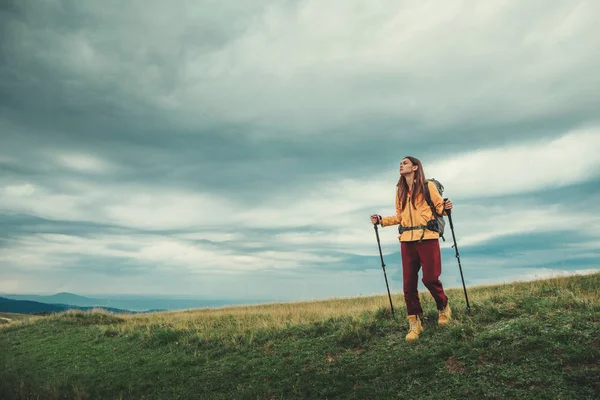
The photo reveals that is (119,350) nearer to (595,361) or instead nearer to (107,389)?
(107,389)

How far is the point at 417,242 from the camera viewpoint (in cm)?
930

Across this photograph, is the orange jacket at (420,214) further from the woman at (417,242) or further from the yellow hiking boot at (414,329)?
the yellow hiking boot at (414,329)

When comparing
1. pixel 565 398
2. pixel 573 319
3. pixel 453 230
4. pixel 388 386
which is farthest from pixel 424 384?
pixel 453 230

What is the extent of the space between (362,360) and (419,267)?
8.19 ft

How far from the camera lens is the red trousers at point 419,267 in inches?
356

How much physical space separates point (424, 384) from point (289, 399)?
8.42ft

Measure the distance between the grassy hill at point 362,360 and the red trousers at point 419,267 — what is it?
0.68 m

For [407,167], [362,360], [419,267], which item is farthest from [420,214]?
[362,360]

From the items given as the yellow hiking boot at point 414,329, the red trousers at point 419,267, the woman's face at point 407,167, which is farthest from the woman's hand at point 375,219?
the yellow hiking boot at point 414,329

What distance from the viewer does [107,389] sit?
1092cm

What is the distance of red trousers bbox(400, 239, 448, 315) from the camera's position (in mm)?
9052

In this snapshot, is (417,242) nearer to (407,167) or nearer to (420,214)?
(420,214)

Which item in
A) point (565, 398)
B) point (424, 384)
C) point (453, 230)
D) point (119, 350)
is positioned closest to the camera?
point (565, 398)

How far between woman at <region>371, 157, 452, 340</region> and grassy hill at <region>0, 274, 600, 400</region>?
56cm
